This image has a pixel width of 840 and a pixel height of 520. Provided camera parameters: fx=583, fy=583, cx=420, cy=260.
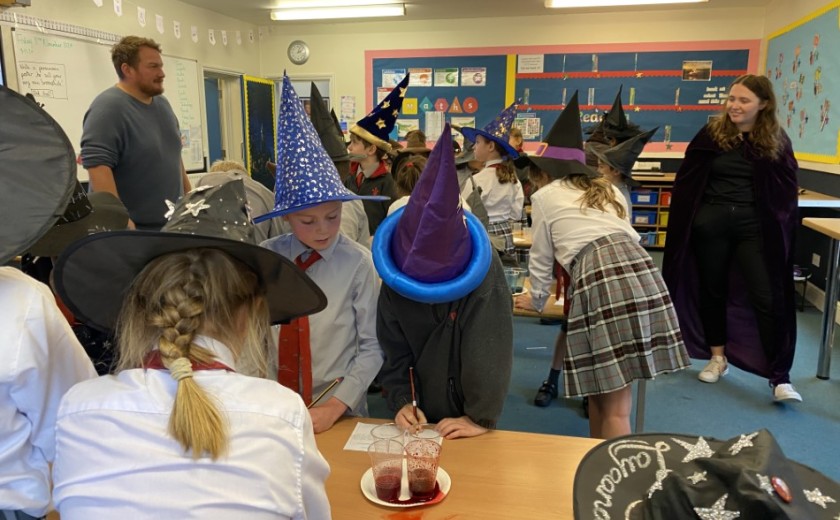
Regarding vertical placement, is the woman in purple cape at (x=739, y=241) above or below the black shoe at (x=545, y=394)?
above

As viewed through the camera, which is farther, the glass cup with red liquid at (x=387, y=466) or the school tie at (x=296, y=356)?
the school tie at (x=296, y=356)

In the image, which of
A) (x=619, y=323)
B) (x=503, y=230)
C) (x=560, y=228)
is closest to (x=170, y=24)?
(x=503, y=230)

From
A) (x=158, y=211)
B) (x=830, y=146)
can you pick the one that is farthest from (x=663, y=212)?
(x=158, y=211)

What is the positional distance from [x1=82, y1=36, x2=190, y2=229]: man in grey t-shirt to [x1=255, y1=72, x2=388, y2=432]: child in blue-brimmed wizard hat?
1559 millimetres

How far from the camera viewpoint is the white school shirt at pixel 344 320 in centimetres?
158

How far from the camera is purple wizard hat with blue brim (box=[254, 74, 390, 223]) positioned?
58.4 inches

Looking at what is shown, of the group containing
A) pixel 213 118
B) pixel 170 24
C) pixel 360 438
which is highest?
pixel 170 24

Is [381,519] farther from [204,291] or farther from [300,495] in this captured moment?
[204,291]

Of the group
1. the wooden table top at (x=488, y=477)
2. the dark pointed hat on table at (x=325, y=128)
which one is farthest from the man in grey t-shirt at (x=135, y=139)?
the wooden table top at (x=488, y=477)

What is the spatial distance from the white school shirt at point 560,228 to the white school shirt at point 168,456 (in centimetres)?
158

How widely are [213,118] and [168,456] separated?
7.25 m

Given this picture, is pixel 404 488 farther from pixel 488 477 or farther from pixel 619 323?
pixel 619 323

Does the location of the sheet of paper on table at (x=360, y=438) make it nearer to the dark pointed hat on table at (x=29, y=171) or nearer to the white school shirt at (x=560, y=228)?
the dark pointed hat on table at (x=29, y=171)

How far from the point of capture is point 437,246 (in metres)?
1.30
